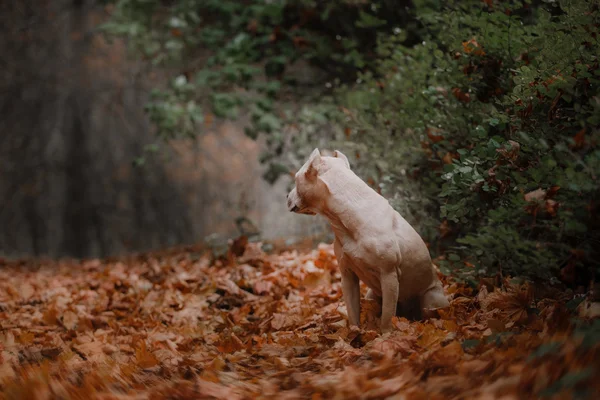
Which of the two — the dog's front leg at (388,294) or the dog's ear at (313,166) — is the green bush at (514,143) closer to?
the dog's front leg at (388,294)

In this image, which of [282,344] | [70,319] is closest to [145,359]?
[282,344]

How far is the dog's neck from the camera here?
8.84 feet

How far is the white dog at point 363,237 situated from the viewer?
105 inches

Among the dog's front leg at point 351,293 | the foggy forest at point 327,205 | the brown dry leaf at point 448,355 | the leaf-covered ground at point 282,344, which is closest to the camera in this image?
the leaf-covered ground at point 282,344

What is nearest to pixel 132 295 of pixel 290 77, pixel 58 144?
pixel 290 77

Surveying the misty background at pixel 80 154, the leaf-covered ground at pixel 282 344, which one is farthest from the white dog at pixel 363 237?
the misty background at pixel 80 154

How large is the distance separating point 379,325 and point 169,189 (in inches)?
296

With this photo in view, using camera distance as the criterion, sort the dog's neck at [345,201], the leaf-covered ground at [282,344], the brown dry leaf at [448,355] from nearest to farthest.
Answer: the leaf-covered ground at [282,344] < the brown dry leaf at [448,355] < the dog's neck at [345,201]

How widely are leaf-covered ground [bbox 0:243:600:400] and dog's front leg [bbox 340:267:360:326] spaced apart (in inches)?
4.2

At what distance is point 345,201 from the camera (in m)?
2.71

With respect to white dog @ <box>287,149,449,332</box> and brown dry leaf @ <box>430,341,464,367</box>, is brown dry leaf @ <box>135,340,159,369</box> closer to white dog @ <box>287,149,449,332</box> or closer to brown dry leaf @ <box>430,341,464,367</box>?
white dog @ <box>287,149,449,332</box>

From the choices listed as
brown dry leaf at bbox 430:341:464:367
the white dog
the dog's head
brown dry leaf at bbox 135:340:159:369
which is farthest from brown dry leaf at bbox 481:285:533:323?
brown dry leaf at bbox 135:340:159:369

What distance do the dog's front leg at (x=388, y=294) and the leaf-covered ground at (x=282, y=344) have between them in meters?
0.06

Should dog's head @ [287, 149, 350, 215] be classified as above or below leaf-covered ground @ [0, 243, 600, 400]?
above
